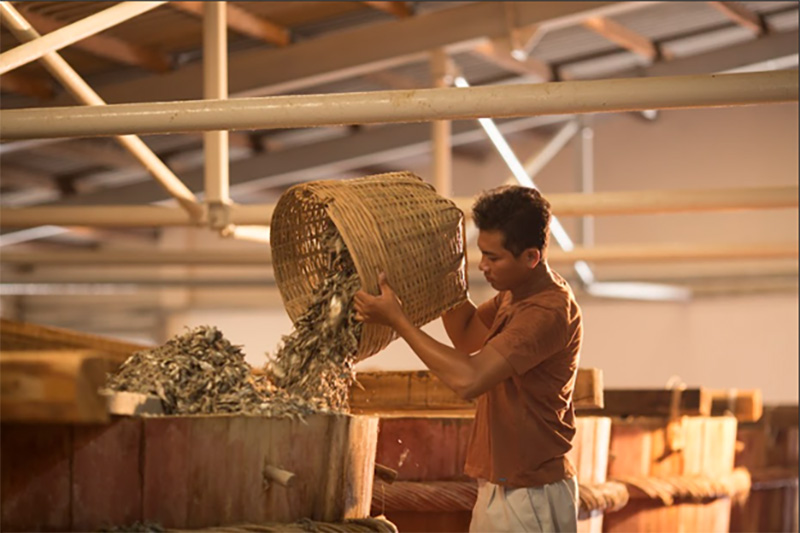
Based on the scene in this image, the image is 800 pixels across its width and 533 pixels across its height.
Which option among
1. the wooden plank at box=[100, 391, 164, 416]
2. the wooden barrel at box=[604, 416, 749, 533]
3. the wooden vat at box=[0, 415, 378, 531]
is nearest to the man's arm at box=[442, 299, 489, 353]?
the wooden vat at box=[0, 415, 378, 531]

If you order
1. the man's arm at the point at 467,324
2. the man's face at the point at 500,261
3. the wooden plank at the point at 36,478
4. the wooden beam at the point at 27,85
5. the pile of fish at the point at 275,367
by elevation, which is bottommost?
the wooden plank at the point at 36,478

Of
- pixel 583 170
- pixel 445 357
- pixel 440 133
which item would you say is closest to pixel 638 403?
pixel 445 357

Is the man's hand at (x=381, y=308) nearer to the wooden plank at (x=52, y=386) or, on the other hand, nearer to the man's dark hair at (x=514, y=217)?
the man's dark hair at (x=514, y=217)

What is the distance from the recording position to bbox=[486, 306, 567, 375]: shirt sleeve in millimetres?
3678

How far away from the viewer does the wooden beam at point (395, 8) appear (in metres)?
10.2

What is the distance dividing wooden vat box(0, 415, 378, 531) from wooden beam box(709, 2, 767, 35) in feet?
31.2

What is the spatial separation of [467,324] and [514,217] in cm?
61

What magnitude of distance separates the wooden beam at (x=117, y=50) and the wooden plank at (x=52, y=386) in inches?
282

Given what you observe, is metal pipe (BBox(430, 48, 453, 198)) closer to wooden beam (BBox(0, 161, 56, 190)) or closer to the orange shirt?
wooden beam (BBox(0, 161, 56, 190))

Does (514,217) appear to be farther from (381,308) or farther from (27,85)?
(27,85)

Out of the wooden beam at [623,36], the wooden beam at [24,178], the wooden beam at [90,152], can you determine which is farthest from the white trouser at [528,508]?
the wooden beam at [24,178]

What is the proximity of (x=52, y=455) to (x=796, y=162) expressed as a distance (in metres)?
13.4

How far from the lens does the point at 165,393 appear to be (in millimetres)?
3422

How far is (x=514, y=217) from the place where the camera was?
3.82 meters
